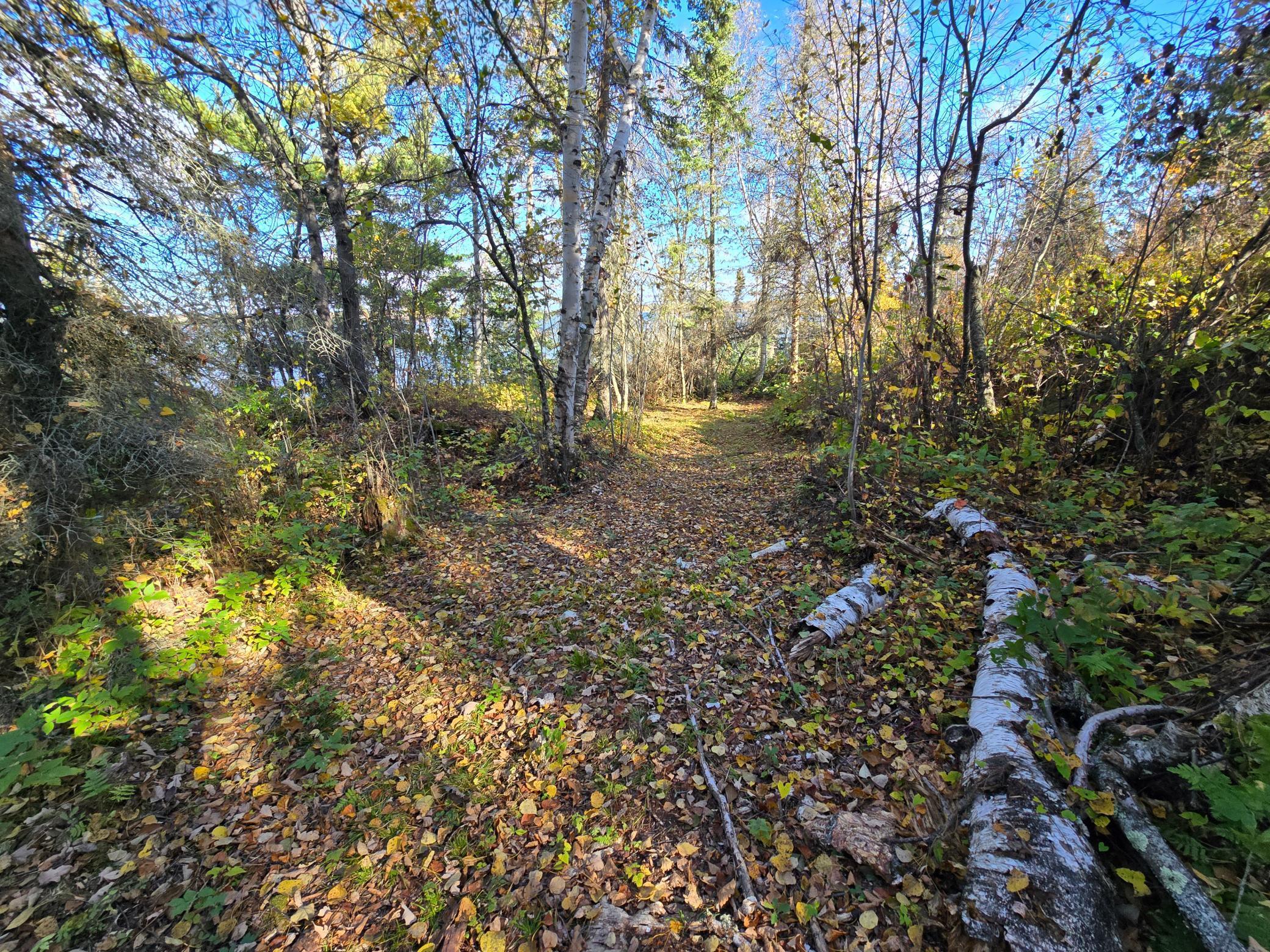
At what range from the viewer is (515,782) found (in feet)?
8.70

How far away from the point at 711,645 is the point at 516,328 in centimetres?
972

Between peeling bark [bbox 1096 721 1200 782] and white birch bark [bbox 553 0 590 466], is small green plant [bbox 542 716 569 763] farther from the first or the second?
white birch bark [bbox 553 0 590 466]

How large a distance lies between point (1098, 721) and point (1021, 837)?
79 centimetres

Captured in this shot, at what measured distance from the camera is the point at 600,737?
2.89 meters

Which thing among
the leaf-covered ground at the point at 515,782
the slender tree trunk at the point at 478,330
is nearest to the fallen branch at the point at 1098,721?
the leaf-covered ground at the point at 515,782

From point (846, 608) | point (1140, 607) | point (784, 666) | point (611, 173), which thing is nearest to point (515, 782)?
point (784, 666)

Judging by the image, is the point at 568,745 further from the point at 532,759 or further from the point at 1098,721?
the point at 1098,721

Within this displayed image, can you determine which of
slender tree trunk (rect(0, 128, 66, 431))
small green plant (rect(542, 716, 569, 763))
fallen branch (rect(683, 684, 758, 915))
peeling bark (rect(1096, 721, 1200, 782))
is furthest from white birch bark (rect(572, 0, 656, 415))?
peeling bark (rect(1096, 721, 1200, 782))

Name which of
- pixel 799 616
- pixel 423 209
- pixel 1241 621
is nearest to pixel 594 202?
pixel 423 209

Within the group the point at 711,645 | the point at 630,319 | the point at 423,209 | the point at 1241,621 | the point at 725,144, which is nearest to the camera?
the point at 1241,621

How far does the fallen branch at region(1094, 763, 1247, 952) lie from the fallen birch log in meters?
1.56

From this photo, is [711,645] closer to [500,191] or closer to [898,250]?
[898,250]

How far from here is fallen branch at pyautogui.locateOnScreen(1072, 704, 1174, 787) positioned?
2.01 metres

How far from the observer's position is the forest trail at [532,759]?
2.07m
